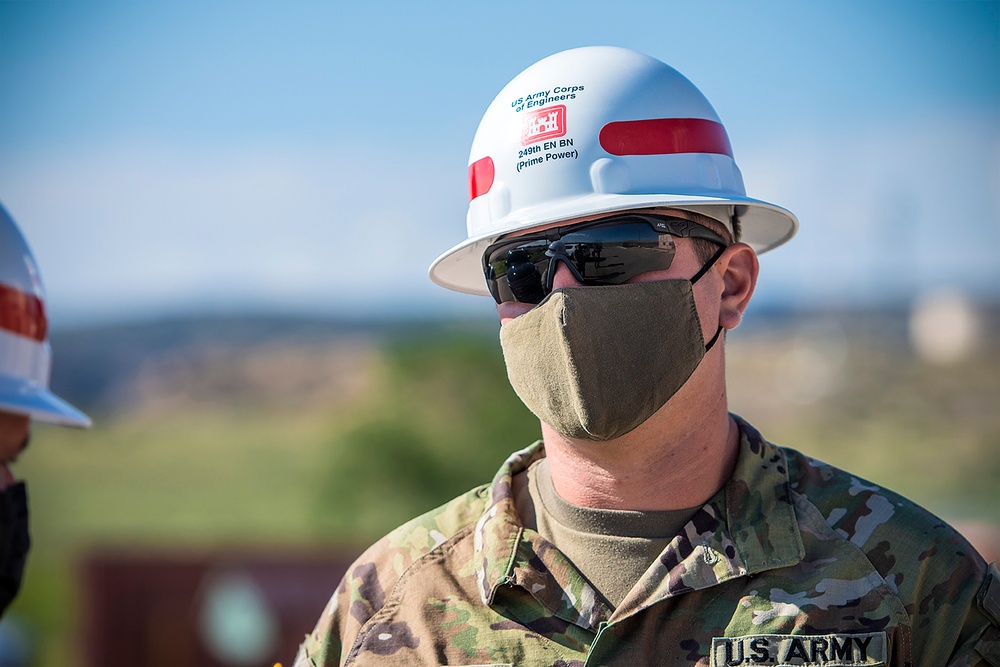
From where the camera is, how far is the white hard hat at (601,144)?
295cm

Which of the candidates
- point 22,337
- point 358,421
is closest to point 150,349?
point 358,421

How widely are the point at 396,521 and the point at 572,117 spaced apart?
124 feet

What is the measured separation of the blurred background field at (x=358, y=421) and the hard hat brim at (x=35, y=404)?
105ft

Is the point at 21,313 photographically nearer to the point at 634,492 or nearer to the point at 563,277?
the point at 563,277

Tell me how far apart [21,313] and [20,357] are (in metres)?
0.16

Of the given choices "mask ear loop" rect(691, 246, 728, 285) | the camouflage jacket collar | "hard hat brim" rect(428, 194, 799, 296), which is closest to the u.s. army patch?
the camouflage jacket collar

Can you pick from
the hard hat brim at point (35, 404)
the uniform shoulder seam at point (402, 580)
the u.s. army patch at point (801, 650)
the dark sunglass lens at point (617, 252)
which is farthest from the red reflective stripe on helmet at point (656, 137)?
the hard hat brim at point (35, 404)

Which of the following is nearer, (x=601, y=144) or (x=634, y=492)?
(x=634, y=492)

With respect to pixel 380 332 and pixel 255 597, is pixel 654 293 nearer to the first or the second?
pixel 255 597

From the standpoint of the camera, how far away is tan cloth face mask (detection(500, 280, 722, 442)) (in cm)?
270

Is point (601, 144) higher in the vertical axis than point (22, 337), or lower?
higher

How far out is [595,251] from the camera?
9.19ft

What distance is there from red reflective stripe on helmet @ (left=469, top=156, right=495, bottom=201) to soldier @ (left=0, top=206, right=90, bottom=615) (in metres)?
1.80

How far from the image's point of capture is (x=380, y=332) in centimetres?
9975
